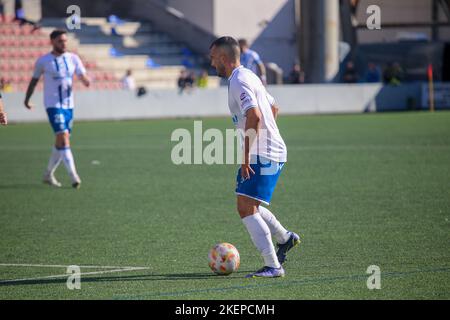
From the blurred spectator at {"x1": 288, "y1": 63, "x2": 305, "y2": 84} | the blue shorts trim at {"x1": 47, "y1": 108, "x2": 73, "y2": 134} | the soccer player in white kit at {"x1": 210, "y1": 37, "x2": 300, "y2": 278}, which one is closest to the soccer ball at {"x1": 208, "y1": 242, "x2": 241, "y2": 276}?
the soccer player in white kit at {"x1": 210, "y1": 37, "x2": 300, "y2": 278}

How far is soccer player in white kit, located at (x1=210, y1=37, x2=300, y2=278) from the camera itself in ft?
26.3

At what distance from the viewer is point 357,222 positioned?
443 inches

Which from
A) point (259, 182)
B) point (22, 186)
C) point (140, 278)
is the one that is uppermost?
point (259, 182)

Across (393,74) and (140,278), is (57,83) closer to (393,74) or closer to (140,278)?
(140,278)

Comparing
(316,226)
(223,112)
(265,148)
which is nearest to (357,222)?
(316,226)

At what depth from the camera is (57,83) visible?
15445 millimetres

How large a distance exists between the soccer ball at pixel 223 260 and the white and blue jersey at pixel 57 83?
7.71 m

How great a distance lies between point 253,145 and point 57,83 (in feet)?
26.2

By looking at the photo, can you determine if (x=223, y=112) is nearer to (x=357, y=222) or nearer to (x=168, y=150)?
(x=168, y=150)

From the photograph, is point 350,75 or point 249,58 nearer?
point 249,58

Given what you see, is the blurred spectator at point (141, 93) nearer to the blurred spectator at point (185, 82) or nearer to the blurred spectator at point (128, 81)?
the blurred spectator at point (185, 82)

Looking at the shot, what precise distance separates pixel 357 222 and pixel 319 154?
9020 millimetres

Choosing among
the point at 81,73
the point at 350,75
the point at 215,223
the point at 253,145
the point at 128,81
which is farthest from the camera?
the point at 350,75

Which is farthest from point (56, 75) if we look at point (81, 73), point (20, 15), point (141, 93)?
point (20, 15)
